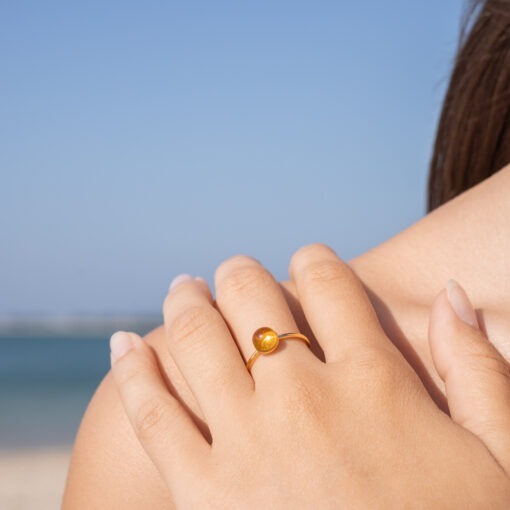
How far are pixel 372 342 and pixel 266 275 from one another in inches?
8.8

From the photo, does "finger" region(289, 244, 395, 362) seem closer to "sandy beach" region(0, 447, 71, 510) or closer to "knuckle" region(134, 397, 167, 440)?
"knuckle" region(134, 397, 167, 440)

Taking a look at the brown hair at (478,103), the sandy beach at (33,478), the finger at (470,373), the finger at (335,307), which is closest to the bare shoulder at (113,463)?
the finger at (335,307)

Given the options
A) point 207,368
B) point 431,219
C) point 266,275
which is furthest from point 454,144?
point 207,368

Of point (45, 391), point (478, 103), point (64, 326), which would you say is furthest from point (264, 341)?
point (64, 326)

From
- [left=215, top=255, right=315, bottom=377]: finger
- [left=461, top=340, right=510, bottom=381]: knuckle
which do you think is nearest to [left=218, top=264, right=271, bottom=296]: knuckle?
[left=215, top=255, right=315, bottom=377]: finger

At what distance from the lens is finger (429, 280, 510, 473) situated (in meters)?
0.89

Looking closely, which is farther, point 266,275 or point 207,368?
point 266,275

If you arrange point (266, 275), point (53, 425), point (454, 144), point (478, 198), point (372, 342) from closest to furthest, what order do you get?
point (372, 342) → point (266, 275) → point (478, 198) → point (454, 144) → point (53, 425)

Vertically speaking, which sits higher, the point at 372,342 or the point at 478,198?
the point at 478,198

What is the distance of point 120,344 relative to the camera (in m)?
1.21

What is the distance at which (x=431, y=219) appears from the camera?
131 centimetres

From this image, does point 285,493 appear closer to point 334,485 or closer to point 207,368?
point 334,485

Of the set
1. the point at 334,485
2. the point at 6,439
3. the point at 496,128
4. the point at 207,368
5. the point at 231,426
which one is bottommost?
the point at 334,485

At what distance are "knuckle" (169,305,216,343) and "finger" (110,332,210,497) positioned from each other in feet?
0.30
